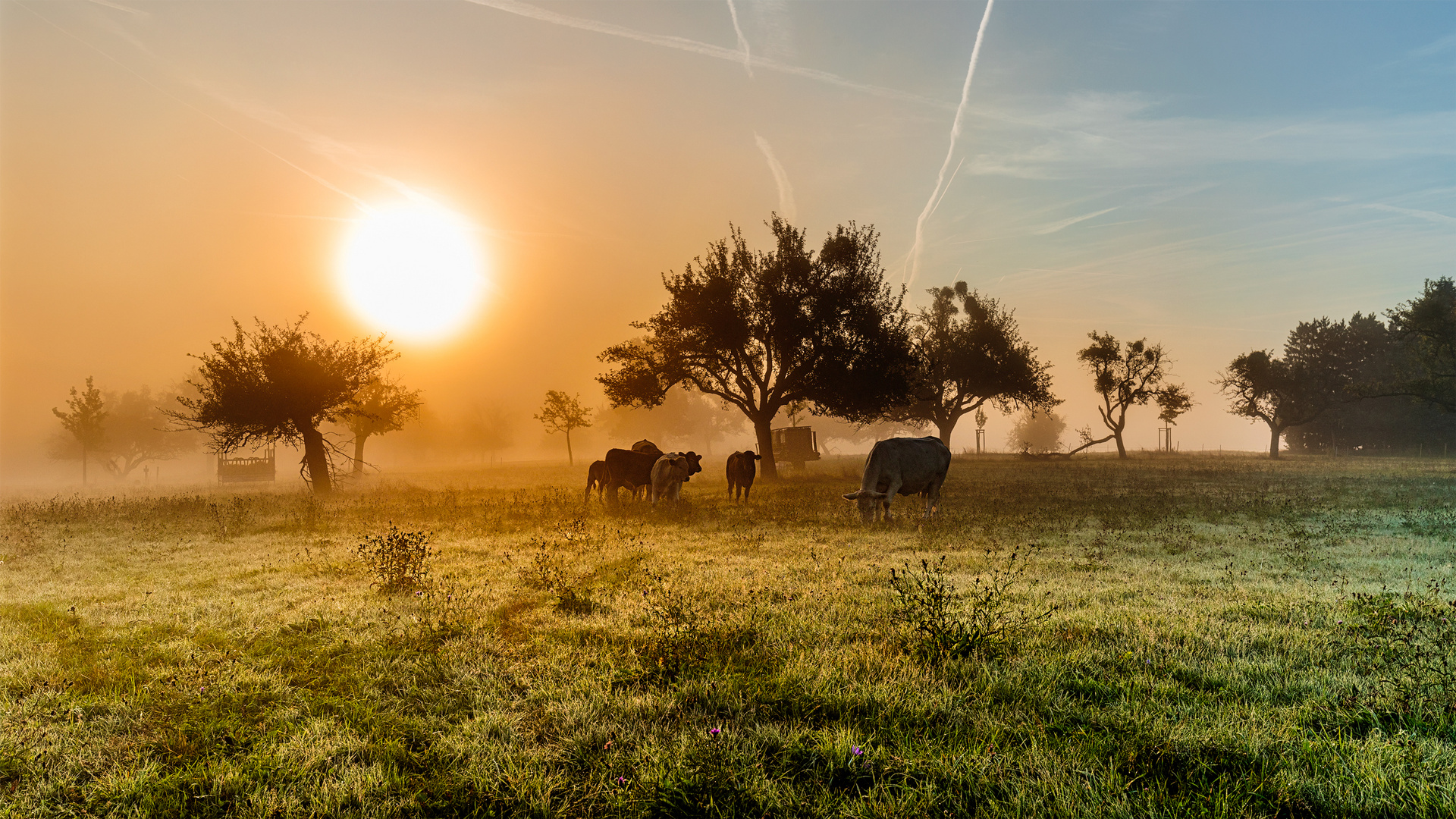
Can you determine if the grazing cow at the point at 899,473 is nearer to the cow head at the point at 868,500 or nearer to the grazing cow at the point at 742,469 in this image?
the cow head at the point at 868,500

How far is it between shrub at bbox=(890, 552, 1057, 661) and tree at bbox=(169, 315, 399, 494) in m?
29.1

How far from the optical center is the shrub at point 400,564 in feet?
29.8

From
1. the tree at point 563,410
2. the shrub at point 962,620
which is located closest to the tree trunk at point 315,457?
the tree at point 563,410

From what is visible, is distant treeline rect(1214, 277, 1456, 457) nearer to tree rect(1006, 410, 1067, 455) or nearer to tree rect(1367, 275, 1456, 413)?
tree rect(1367, 275, 1456, 413)

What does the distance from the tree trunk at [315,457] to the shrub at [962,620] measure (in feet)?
97.1

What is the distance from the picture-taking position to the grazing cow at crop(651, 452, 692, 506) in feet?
61.3

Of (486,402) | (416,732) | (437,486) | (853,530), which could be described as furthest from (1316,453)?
(486,402)

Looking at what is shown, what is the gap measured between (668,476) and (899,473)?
22.5 feet

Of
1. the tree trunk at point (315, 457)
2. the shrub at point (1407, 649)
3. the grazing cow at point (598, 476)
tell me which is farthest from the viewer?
the tree trunk at point (315, 457)

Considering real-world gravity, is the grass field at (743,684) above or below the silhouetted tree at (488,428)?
below

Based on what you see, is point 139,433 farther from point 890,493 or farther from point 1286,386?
point 1286,386

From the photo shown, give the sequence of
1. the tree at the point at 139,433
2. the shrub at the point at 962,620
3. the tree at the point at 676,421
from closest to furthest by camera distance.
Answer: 1. the shrub at the point at 962,620
2. the tree at the point at 139,433
3. the tree at the point at 676,421

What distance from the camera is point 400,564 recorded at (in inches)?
375

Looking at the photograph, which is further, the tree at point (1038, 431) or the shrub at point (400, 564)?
the tree at point (1038, 431)
